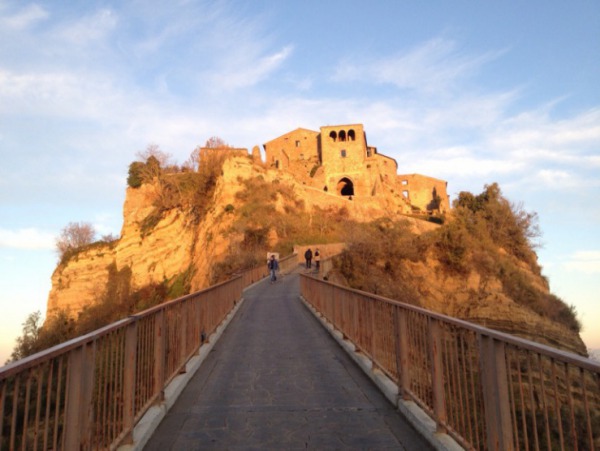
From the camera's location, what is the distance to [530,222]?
3591 cm

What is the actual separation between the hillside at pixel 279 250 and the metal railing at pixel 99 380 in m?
19.6

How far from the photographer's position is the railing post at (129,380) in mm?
3979

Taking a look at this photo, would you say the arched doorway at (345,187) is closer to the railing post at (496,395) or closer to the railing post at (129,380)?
the railing post at (129,380)

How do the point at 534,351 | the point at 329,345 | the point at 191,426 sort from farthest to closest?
the point at 329,345
the point at 191,426
the point at 534,351

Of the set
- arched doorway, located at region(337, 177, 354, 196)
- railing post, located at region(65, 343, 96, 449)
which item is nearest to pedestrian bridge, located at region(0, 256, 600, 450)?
railing post, located at region(65, 343, 96, 449)

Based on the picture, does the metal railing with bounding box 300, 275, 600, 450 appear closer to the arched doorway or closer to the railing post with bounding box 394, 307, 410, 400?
the railing post with bounding box 394, 307, 410, 400

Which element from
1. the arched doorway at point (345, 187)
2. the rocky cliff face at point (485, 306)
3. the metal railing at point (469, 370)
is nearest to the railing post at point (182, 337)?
the metal railing at point (469, 370)

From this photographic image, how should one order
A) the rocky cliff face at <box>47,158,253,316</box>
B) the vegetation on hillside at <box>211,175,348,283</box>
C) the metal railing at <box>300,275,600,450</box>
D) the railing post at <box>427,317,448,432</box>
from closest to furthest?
the metal railing at <box>300,275,600,450</box> → the railing post at <box>427,317,448,432</box> → the vegetation on hillside at <box>211,175,348,283</box> → the rocky cliff face at <box>47,158,253,316</box>

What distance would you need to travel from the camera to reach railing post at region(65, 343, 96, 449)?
292cm

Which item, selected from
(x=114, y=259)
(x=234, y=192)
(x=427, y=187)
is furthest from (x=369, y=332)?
(x=427, y=187)

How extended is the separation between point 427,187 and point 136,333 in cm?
8253

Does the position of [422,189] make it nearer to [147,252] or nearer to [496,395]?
[147,252]

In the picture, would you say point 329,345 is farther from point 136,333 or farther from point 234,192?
point 234,192

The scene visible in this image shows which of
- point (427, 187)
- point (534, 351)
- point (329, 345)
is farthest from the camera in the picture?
point (427, 187)
